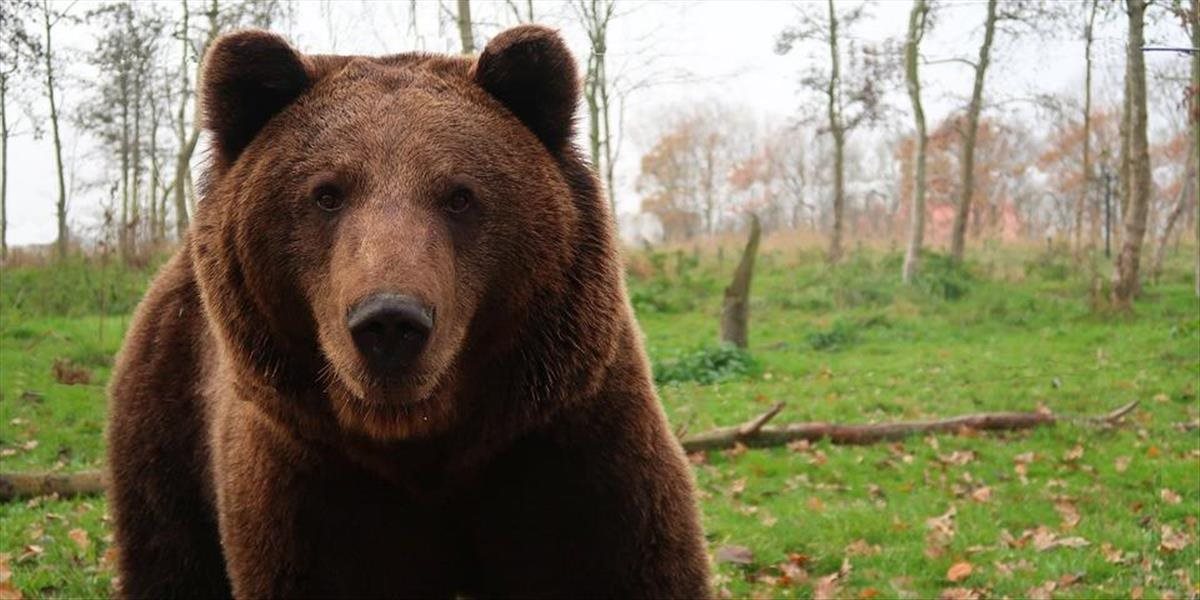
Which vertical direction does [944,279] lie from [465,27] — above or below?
below

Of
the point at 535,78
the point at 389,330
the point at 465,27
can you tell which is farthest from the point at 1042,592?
the point at 465,27

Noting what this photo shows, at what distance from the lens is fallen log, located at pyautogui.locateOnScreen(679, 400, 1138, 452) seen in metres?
9.74

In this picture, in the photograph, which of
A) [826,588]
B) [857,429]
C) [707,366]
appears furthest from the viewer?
[707,366]

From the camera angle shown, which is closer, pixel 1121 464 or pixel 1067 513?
pixel 1067 513

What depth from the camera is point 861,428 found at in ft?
33.3

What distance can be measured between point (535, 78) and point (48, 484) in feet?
20.5

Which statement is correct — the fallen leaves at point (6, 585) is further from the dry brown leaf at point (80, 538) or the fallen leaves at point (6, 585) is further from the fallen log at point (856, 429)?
the fallen log at point (856, 429)

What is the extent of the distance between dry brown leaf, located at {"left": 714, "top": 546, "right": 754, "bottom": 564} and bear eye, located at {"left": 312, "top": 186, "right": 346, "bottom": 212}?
457 centimetres

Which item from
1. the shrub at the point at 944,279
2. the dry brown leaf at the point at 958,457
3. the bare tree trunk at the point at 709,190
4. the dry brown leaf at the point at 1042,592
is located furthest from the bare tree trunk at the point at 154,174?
the bare tree trunk at the point at 709,190

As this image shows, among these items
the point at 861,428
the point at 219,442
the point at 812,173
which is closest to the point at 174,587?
the point at 219,442

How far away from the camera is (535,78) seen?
9.18 feet

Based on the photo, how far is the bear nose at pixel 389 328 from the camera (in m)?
2.12

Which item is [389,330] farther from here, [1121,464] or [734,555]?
[1121,464]

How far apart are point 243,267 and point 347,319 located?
0.61m
